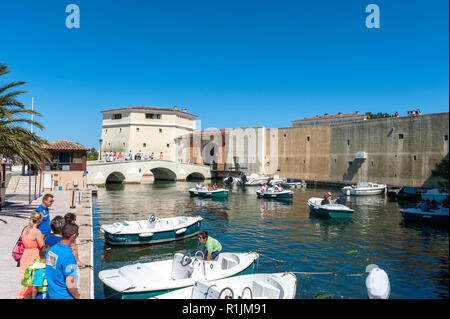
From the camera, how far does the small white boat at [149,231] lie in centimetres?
1444

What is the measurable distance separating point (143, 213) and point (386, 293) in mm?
19347

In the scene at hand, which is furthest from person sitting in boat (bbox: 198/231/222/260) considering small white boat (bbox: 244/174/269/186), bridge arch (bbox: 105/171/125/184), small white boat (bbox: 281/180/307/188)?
bridge arch (bbox: 105/171/125/184)

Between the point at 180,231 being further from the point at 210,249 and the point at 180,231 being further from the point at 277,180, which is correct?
the point at 277,180

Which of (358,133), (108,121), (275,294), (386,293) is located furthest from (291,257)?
(108,121)

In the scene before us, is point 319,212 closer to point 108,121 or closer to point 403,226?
point 403,226

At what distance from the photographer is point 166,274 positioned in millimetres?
9773

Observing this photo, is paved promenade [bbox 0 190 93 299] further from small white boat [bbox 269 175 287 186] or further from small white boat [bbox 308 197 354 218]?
small white boat [bbox 269 175 287 186]

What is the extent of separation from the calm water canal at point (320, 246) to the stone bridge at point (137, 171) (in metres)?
18.0

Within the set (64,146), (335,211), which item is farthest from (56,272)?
(64,146)

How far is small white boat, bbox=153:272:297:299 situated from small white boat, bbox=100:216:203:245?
7.39 meters

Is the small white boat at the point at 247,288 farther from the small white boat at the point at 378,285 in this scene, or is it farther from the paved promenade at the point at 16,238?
the paved promenade at the point at 16,238

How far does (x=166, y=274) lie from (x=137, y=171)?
1605 inches

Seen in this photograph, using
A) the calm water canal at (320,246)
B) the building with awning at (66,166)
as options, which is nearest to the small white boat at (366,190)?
the calm water canal at (320,246)
